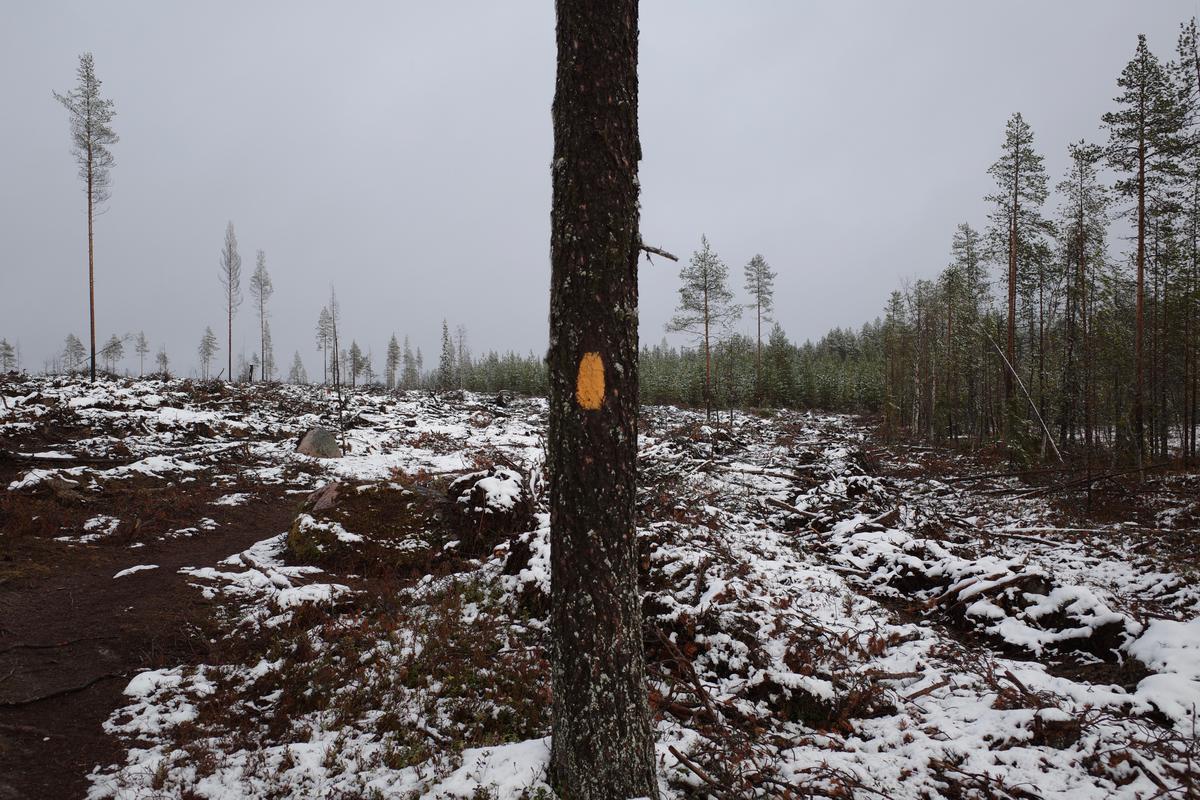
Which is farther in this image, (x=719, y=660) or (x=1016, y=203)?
(x=1016, y=203)

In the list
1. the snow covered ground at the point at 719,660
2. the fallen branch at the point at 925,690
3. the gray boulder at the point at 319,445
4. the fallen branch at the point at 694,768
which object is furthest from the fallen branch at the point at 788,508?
the gray boulder at the point at 319,445

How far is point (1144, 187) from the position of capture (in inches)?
617

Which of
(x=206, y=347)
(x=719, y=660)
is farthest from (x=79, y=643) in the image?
(x=206, y=347)

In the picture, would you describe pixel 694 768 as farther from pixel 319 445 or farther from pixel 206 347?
pixel 206 347

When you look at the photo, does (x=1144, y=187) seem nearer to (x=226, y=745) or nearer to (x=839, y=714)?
(x=839, y=714)

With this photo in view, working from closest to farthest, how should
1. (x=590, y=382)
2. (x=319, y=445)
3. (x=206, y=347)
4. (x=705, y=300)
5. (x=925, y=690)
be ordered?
(x=590, y=382) < (x=925, y=690) < (x=319, y=445) < (x=705, y=300) < (x=206, y=347)

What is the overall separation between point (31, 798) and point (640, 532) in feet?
19.9

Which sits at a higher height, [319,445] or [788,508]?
[319,445]

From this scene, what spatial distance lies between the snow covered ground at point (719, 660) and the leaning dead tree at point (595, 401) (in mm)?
651

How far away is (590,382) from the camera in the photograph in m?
2.61

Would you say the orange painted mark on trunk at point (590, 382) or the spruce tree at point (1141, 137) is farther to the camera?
the spruce tree at point (1141, 137)

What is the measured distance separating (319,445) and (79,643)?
35.2 ft

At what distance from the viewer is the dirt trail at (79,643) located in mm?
3416

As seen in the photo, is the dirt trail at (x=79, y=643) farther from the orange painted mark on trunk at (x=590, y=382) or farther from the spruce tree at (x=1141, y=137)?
the spruce tree at (x=1141, y=137)
